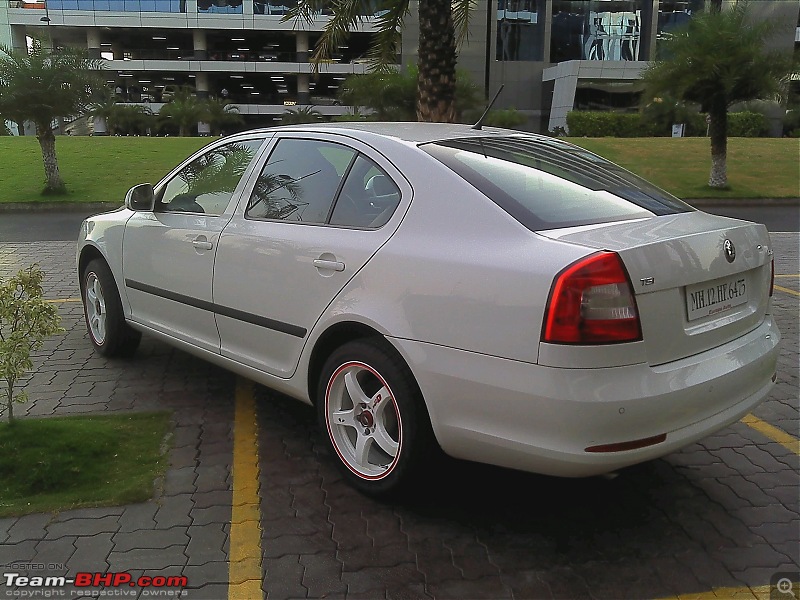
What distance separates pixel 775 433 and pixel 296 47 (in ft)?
203

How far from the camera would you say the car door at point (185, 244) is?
13.8ft

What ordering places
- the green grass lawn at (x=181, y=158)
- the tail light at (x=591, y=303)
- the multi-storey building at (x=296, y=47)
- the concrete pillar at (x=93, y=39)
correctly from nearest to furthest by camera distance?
the tail light at (x=591, y=303), the green grass lawn at (x=181, y=158), the multi-storey building at (x=296, y=47), the concrete pillar at (x=93, y=39)

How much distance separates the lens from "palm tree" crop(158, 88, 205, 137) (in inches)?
1702

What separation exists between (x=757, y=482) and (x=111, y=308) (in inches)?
163

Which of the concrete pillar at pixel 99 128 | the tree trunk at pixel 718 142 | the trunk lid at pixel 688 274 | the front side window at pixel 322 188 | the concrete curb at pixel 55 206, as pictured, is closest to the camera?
the trunk lid at pixel 688 274

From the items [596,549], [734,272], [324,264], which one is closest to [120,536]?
[324,264]

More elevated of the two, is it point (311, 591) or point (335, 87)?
point (335, 87)

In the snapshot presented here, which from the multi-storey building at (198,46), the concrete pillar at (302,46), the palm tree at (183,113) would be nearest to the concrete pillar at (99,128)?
the multi-storey building at (198,46)

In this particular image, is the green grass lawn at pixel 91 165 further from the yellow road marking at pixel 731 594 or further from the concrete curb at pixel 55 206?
the yellow road marking at pixel 731 594

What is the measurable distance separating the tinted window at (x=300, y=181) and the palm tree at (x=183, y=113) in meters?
42.1

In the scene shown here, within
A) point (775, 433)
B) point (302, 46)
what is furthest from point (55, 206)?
point (302, 46)

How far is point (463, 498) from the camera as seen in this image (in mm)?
3447

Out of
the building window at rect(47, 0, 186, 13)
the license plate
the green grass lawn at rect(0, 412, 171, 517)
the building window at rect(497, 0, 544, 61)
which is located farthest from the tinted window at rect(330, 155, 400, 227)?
the building window at rect(47, 0, 186, 13)

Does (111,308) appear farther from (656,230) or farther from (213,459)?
(656,230)
